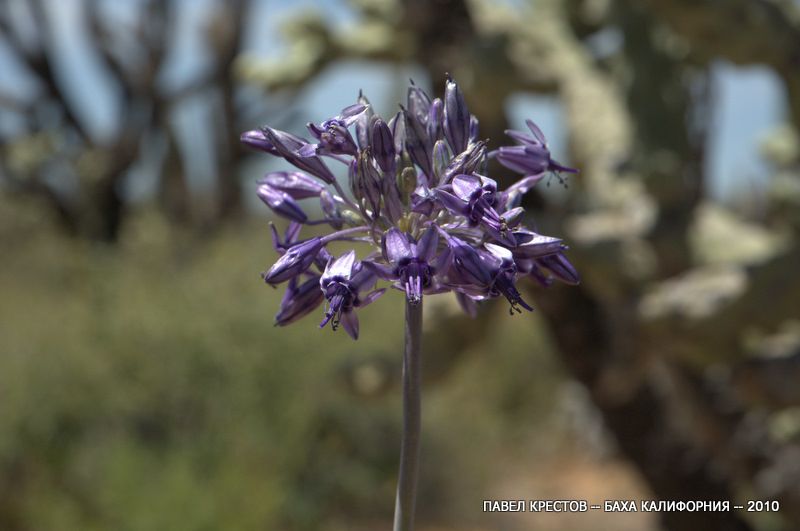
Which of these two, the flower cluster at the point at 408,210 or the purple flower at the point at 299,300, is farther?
the purple flower at the point at 299,300

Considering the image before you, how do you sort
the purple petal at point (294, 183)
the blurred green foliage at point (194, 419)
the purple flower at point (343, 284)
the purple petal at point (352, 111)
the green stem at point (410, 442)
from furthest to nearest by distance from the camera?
the blurred green foliage at point (194, 419), the purple petal at point (294, 183), the purple petal at point (352, 111), the purple flower at point (343, 284), the green stem at point (410, 442)

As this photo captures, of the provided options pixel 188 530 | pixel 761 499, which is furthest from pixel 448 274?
pixel 188 530

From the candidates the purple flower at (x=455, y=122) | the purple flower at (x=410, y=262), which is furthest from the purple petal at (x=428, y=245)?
the purple flower at (x=455, y=122)

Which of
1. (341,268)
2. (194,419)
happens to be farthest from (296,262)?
(194,419)

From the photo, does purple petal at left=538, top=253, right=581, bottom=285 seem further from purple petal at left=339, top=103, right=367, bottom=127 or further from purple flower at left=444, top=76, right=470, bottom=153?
purple petal at left=339, top=103, right=367, bottom=127

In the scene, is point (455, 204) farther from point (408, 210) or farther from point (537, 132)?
point (537, 132)

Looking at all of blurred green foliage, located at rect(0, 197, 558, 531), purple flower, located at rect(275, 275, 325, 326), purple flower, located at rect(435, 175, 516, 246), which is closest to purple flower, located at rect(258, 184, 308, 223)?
purple flower, located at rect(275, 275, 325, 326)

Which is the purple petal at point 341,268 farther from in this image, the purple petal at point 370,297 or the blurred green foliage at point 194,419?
the blurred green foliage at point 194,419
